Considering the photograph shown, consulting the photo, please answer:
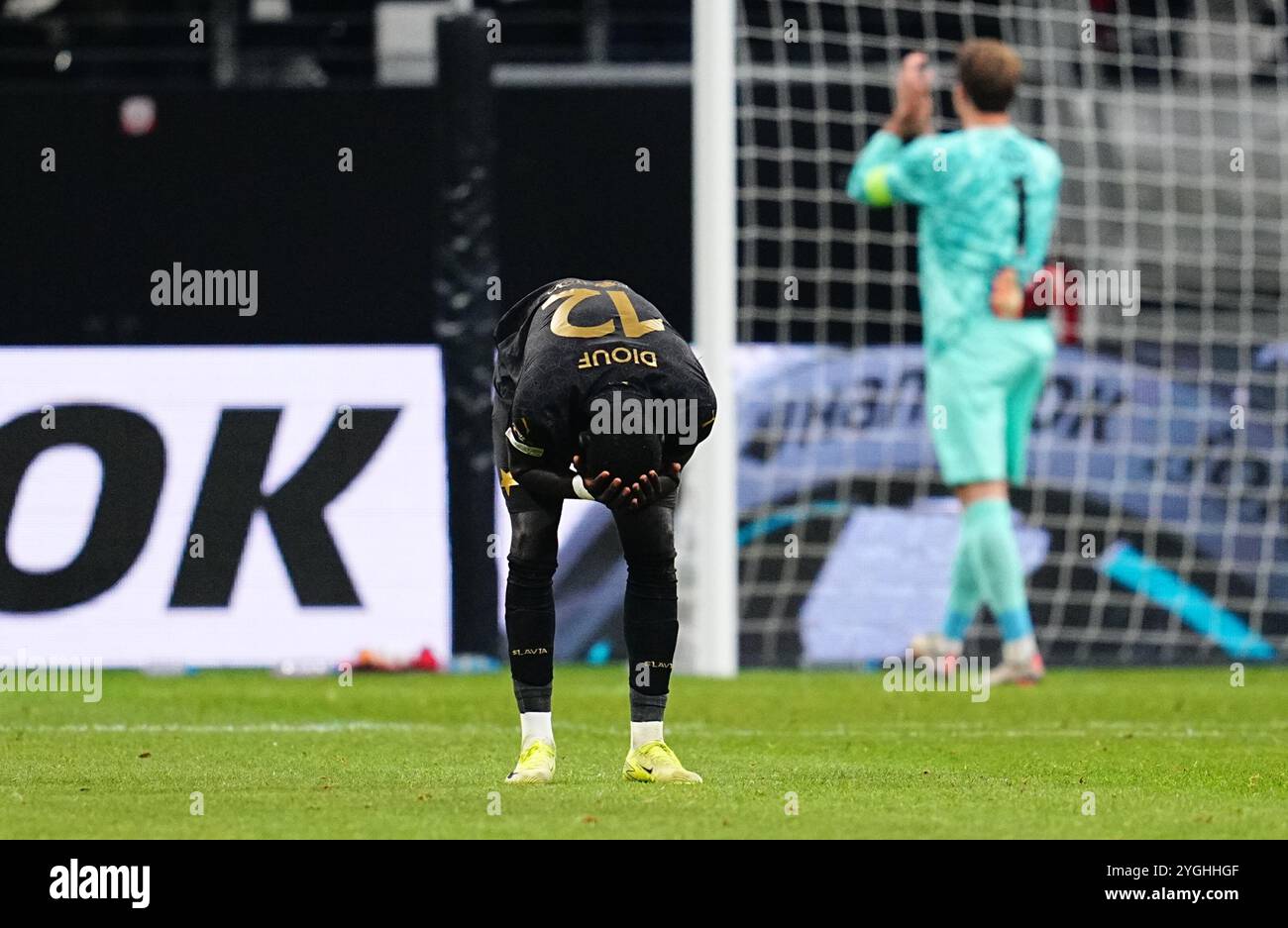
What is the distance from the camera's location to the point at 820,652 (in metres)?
12.0

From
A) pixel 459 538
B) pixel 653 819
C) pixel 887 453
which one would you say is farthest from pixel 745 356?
pixel 653 819

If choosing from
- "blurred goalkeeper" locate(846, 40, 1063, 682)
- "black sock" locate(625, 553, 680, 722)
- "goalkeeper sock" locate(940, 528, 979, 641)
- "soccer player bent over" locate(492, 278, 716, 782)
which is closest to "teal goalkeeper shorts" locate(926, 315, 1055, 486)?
"blurred goalkeeper" locate(846, 40, 1063, 682)

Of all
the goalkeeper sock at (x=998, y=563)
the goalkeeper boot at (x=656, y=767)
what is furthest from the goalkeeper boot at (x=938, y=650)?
the goalkeeper boot at (x=656, y=767)

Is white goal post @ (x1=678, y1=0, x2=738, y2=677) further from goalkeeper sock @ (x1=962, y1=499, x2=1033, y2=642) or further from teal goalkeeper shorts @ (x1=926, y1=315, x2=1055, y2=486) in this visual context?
goalkeeper sock @ (x1=962, y1=499, x2=1033, y2=642)

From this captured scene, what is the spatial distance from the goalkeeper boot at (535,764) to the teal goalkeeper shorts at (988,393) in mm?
4566

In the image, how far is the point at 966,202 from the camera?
35.3ft

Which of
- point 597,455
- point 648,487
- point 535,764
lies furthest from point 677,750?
point 597,455

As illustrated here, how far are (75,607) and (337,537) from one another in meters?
1.24

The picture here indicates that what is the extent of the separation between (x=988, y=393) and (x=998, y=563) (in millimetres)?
743

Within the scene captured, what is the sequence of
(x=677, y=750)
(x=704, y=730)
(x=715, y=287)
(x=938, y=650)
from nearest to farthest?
(x=677, y=750) < (x=704, y=730) < (x=938, y=650) < (x=715, y=287)

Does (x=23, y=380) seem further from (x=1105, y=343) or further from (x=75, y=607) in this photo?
(x=1105, y=343)

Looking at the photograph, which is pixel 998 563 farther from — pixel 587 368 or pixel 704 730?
pixel 587 368

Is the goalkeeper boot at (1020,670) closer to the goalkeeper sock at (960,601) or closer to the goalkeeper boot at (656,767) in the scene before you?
the goalkeeper sock at (960,601)

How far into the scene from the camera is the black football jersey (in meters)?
6.11
